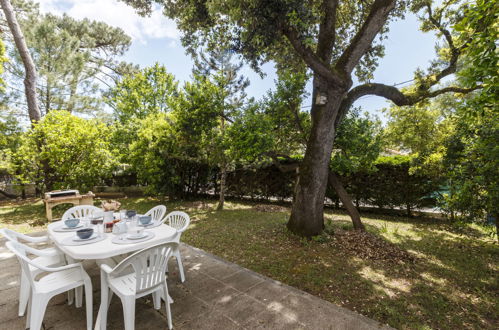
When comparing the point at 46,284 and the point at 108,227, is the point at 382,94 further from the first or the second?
the point at 46,284

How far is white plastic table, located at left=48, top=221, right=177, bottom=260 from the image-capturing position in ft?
7.18

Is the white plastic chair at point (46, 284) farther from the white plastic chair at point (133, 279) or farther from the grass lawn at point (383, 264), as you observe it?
the grass lawn at point (383, 264)

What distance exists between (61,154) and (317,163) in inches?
321

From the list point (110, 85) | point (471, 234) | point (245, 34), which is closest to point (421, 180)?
point (471, 234)

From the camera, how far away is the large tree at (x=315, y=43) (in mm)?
4172

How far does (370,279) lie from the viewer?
11.4 ft

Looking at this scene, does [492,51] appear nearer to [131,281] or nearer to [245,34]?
[245,34]

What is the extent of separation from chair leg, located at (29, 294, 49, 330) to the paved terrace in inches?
14.8

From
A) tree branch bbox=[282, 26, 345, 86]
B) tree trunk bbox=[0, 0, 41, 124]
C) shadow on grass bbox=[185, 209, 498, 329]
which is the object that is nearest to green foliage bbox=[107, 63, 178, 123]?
tree trunk bbox=[0, 0, 41, 124]

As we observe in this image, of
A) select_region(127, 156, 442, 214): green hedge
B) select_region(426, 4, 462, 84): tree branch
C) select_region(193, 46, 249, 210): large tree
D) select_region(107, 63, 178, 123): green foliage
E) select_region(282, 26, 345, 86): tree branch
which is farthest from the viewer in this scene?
select_region(107, 63, 178, 123): green foliage

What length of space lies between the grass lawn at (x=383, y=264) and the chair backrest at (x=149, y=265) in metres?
1.87

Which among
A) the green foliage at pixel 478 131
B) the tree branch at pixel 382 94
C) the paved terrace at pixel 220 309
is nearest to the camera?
the green foliage at pixel 478 131

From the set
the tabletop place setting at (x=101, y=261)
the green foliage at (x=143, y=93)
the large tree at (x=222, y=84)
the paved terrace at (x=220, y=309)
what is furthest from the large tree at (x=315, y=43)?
the green foliage at (x=143, y=93)

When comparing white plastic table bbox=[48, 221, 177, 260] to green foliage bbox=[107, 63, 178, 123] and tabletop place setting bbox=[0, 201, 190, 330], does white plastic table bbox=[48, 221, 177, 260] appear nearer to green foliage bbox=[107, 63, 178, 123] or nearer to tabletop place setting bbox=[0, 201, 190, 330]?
tabletop place setting bbox=[0, 201, 190, 330]
